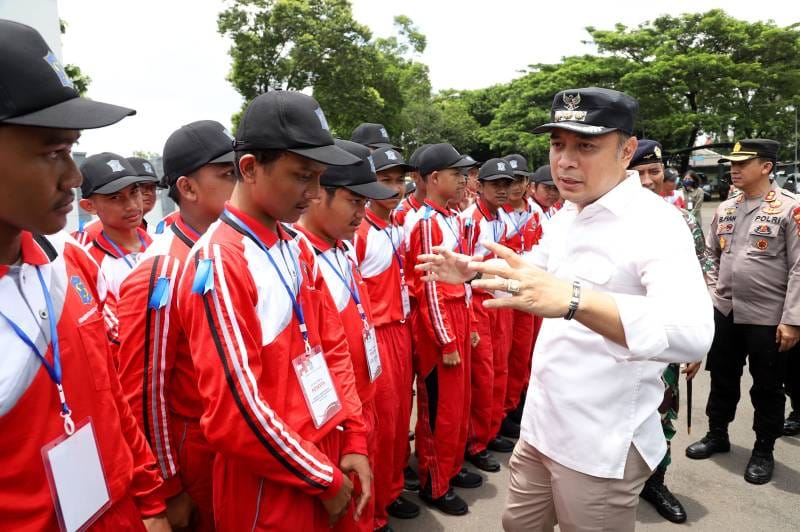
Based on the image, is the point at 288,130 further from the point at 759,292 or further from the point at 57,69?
the point at 759,292

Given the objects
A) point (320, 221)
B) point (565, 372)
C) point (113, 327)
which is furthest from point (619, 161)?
point (113, 327)

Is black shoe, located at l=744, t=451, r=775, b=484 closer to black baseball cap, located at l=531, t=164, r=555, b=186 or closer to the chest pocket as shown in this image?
the chest pocket

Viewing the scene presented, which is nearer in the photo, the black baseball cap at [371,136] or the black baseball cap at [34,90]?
the black baseball cap at [34,90]

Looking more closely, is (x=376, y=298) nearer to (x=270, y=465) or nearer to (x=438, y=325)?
(x=438, y=325)

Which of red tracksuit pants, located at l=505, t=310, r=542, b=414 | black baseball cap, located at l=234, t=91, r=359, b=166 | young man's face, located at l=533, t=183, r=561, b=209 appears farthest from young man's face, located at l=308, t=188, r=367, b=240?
young man's face, located at l=533, t=183, r=561, b=209

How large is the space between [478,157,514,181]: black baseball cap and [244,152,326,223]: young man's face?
3.50 metres

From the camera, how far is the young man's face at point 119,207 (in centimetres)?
349

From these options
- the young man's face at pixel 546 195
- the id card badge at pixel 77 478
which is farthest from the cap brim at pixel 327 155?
the young man's face at pixel 546 195

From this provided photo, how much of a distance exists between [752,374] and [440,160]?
290cm

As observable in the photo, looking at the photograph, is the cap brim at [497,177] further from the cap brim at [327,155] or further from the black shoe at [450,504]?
the cap brim at [327,155]

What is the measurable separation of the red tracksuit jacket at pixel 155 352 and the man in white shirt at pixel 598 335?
100cm

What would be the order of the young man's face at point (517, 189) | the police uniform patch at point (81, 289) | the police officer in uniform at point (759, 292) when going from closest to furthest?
1. the police uniform patch at point (81, 289)
2. the police officer in uniform at point (759, 292)
3. the young man's face at point (517, 189)

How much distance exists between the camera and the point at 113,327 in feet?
7.78

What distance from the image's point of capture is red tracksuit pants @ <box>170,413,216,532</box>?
6.66ft
